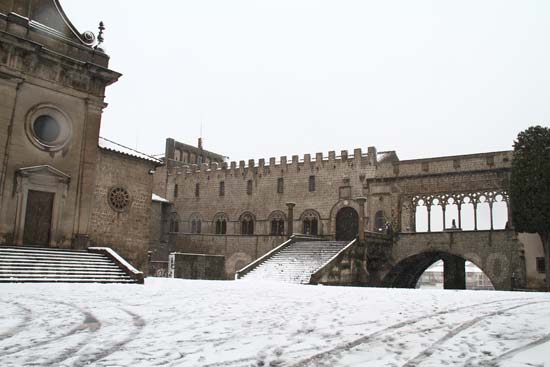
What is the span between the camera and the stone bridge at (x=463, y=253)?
27453 mm

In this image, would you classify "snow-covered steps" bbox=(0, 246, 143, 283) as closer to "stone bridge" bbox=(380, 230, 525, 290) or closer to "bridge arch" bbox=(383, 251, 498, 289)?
"stone bridge" bbox=(380, 230, 525, 290)

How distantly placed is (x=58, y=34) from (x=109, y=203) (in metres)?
8.19

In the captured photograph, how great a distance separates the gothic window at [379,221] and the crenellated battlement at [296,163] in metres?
3.84

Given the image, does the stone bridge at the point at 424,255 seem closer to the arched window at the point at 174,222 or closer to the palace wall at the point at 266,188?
the palace wall at the point at 266,188

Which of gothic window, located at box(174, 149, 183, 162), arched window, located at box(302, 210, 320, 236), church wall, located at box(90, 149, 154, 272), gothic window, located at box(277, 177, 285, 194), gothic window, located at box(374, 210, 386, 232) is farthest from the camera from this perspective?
gothic window, located at box(174, 149, 183, 162)

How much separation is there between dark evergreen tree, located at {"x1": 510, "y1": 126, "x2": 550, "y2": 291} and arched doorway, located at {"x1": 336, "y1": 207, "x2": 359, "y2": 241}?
38.3 ft

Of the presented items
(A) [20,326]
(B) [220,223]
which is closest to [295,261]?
(B) [220,223]

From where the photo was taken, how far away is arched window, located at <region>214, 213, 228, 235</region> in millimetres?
42125

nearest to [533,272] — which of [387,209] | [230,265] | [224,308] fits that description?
[387,209]

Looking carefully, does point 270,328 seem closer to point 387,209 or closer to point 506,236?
point 506,236

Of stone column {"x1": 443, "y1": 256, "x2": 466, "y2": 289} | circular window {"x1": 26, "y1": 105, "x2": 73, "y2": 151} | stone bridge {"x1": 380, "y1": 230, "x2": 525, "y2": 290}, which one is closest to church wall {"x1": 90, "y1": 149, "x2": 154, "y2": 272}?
circular window {"x1": 26, "y1": 105, "x2": 73, "y2": 151}

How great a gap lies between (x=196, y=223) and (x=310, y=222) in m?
11.8

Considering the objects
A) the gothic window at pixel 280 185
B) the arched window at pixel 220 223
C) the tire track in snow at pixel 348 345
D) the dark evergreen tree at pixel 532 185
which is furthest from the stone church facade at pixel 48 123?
the dark evergreen tree at pixel 532 185

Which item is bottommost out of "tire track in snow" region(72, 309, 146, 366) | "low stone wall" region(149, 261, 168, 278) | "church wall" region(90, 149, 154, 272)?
"low stone wall" region(149, 261, 168, 278)
